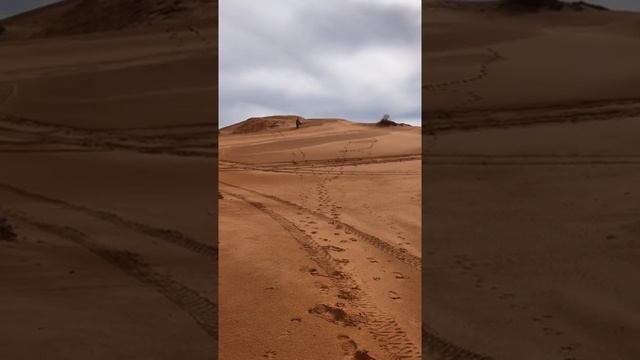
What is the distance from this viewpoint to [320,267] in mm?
4496

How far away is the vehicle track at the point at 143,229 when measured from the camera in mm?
4914

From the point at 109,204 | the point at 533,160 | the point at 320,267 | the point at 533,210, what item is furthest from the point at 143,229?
the point at 533,160

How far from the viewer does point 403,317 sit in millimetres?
3582

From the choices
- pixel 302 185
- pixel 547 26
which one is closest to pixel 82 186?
pixel 302 185

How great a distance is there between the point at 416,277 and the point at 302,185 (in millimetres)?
4992

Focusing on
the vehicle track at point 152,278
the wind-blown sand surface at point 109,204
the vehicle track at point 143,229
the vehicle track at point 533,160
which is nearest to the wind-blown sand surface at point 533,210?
the vehicle track at point 533,160

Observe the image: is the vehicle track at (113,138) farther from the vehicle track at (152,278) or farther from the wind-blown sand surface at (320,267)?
the vehicle track at (152,278)

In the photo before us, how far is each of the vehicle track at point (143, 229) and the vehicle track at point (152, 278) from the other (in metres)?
0.47

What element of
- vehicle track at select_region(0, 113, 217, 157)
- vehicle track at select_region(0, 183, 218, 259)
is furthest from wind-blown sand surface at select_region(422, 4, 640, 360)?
vehicle track at select_region(0, 113, 217, 157)

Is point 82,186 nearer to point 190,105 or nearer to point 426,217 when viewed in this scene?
point 426,217

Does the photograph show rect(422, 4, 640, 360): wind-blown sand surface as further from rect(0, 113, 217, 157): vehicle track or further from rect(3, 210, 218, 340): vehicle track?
rect(0, 113, 217, 157): vehicle track

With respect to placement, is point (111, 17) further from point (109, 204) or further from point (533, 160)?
point (533, 160)

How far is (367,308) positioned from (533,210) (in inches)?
113

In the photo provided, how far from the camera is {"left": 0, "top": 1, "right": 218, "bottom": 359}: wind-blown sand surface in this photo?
328 cm
